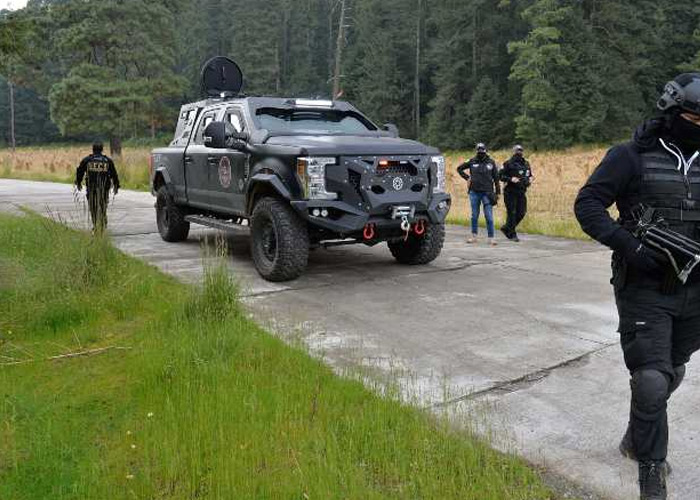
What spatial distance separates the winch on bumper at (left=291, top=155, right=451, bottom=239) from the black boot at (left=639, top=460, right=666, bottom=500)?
409 centimetres

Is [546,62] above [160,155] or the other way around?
above

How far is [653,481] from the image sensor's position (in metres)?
2.78

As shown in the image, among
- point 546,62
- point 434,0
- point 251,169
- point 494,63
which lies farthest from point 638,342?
point 434,0

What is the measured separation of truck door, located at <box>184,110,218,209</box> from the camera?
8.58 metres

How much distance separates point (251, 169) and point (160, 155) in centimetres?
326

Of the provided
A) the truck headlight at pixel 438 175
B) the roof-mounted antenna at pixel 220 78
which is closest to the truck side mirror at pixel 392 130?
the truck headlight at pixel 438 175

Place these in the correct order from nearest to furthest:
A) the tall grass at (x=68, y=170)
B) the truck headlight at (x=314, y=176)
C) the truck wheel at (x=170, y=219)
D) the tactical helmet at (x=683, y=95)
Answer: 1. the tactical helmet at (x=683, y=95)
2. the truck headlight at (x=314, y=176)
3. the truck wheel at (x=170, y=219)
4. the tall grass at (x=68, y=170)

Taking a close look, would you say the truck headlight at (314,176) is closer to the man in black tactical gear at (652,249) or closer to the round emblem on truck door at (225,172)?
the round emblem on truck door at (225,172)

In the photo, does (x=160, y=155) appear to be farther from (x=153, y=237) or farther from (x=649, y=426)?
(x=649, y=426)

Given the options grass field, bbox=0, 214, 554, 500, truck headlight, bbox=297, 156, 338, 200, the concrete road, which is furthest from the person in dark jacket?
grass field, bbox=0, 214, 554, 500

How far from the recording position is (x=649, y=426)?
110 inches

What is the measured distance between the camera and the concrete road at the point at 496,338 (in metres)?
3.41

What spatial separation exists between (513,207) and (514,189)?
1.03 feet

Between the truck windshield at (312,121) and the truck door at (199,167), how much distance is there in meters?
0.96
